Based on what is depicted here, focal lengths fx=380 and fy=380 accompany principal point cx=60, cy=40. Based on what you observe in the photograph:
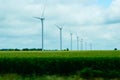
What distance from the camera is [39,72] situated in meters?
29.7

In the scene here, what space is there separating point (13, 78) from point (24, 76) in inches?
58.0

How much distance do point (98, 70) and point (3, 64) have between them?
301 inches

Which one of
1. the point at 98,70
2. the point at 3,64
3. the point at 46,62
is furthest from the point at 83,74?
the point at 3,64

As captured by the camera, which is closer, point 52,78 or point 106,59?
point 52,78

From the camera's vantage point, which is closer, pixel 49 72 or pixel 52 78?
pixel 52 78

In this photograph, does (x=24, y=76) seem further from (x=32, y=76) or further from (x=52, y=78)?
(x=52, y=78)

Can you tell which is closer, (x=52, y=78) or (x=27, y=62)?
(x=52, y=78)

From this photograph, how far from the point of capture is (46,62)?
97.7 ft

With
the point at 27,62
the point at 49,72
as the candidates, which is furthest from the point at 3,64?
the point at 49,72

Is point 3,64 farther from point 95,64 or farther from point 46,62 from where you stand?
point 95,64

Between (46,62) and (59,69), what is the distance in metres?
1.16

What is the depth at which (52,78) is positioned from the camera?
2759cm

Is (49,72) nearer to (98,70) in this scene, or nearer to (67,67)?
(67,67)

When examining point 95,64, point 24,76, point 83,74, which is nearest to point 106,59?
point 95,64
